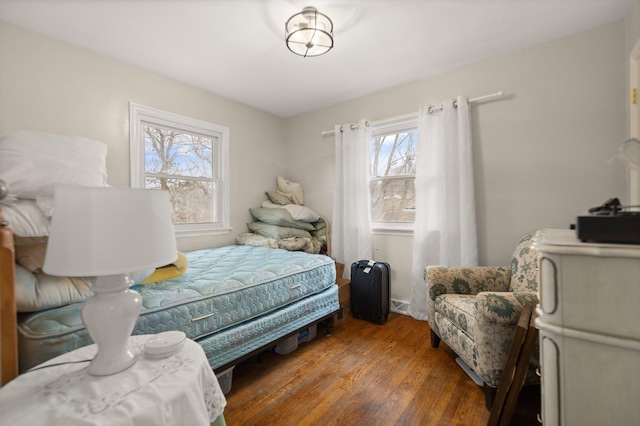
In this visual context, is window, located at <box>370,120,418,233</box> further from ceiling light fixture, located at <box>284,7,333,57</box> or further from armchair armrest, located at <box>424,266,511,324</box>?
ceiling light fixture, located at <box>284,7,333,57</box>

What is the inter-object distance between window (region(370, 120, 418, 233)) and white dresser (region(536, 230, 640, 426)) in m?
2.11

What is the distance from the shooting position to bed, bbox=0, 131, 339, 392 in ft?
3.41

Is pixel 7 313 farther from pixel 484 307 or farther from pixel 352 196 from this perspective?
pixel 352 196

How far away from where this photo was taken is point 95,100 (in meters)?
2.33

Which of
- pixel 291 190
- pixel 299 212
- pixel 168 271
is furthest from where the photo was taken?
pixel 291 190

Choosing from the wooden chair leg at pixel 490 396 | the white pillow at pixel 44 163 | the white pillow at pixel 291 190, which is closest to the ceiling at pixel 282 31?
the white pillow at pixel 44 163

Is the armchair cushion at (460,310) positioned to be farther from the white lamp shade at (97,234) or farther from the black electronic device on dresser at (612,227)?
the white lamp shade at (97,234)

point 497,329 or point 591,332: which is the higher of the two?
point 591,332

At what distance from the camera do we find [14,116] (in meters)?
1.95

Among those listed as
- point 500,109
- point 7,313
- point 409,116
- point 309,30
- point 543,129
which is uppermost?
point 309,30

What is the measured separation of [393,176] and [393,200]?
284 mm

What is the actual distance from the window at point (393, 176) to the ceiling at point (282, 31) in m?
0.61

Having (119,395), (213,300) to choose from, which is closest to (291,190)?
(213,300)

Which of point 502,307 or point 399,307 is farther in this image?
point 399,307
